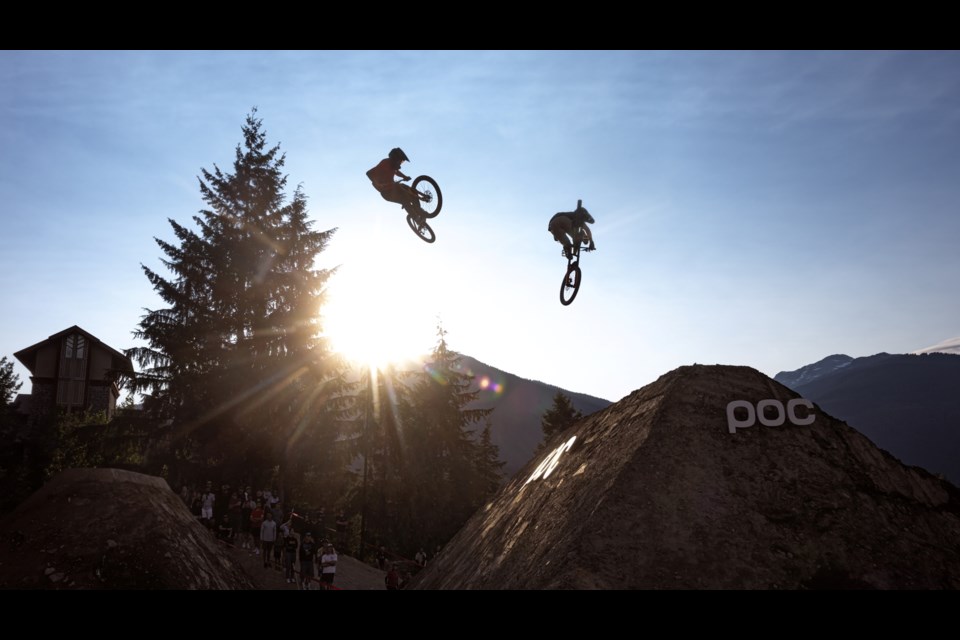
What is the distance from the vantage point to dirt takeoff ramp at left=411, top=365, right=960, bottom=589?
10438mm

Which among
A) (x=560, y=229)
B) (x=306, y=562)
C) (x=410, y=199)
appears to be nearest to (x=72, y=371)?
(x=306, y=562)

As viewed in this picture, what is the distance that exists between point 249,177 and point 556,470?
2889 cm

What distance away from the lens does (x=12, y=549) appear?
15.2 m

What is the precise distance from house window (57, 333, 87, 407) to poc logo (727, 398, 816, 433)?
50113 mm

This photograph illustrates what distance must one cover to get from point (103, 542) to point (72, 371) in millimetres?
38776

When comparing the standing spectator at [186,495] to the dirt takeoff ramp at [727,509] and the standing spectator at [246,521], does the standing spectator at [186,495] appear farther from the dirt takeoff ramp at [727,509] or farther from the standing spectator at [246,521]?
the dirt takeoff ramp at [727,509]

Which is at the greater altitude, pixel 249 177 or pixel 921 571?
pixel 249 177

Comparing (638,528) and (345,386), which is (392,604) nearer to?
(638,528)

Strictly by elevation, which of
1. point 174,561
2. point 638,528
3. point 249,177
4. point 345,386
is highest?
point 249,177

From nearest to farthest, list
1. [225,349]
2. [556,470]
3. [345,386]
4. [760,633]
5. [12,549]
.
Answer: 1. [760,633]
2. [12,549]
3. [556,470]
4. [225,349]
5. [345,386]

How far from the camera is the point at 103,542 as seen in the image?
1577 cm

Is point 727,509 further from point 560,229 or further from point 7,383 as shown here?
point 7,383

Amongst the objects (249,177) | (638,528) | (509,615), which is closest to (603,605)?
(509,615)

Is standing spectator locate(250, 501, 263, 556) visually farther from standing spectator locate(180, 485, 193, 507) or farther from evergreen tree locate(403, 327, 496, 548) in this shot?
evergreen tree locate(403, 327, 496, 548)
